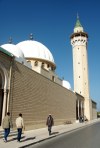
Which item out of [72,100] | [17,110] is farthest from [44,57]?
[17,110]

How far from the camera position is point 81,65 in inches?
1879

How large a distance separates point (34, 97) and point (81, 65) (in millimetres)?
29212

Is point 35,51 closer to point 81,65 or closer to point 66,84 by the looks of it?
point 66,84

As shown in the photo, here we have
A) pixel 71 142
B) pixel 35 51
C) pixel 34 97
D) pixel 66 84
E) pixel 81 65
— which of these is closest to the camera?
pixel 71 142

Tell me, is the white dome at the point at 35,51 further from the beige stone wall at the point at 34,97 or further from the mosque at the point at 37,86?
the beige stone wall at the point at 34,97

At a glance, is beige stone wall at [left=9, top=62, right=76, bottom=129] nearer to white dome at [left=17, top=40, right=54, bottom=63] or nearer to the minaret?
white dome at [left=17, top=40, right=54, bottom=63]

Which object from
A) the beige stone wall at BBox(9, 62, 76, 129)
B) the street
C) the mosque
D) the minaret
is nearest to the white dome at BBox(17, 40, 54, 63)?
the mosque

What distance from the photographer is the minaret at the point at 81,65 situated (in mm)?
47594

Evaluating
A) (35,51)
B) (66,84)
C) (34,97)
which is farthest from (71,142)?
(66,84)

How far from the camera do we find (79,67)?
4794cm

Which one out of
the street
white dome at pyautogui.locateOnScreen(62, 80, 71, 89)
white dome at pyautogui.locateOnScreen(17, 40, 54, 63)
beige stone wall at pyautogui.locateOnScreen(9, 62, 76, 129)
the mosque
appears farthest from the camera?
white dome at pyautogui.locateOnScreen(62, 80, 71, 89)

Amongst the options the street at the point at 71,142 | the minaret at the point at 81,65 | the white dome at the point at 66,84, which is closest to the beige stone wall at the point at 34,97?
the street at the point at 71,142

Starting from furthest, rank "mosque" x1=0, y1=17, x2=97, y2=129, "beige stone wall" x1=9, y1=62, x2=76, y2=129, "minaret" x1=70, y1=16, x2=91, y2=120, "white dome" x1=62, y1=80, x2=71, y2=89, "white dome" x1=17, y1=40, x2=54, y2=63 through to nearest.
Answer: "minaret" x1=70, y1=16, x2=91, y2=120
"white dome" x1=62, y1=80, x2=71, y2=89
"white dome" x1=17, y1=40, x2=54, y2=63
"beige stone wall" x1=9, y1=62, x2=76, y2=129
"mosque" x1=0, y1=17, x2=97, y2=129

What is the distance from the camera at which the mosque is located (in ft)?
50.7
